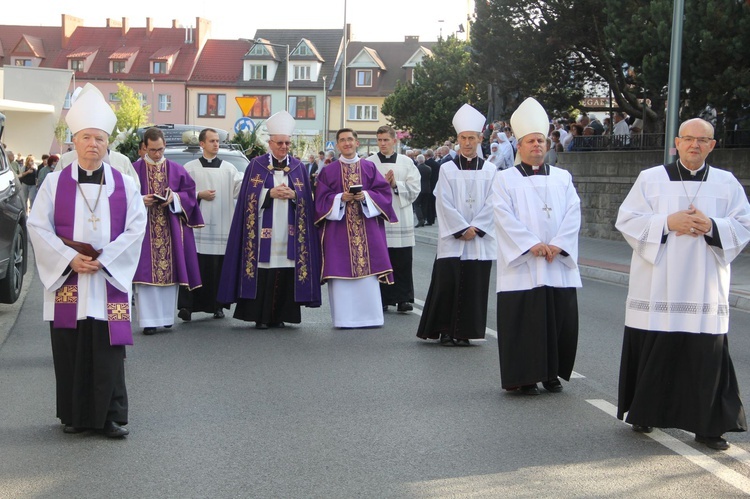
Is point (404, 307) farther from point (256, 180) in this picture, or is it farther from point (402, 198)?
point (256, 180)

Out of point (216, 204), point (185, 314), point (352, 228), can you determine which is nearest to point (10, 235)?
point (185, 314)

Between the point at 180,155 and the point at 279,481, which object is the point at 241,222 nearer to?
the point at 180,155

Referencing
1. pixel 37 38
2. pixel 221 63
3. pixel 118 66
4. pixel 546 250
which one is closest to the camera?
pixel 546 250

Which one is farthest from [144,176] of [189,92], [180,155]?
[189,92]

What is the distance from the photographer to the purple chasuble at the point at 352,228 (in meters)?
11.7

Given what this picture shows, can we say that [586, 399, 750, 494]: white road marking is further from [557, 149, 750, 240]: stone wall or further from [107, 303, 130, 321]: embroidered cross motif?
[557, 149, 750, 240]: stone wall

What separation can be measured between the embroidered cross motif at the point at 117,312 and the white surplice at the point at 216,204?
19.6ft

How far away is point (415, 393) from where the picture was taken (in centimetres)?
813

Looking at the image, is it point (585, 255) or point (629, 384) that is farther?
point (585, 255)

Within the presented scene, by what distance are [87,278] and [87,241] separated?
0.74ft

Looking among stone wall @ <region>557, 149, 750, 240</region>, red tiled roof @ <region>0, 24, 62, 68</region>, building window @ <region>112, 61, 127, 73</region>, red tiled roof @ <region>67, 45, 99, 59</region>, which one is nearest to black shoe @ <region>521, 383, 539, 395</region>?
stone wall @ <region>557, 149, 750, 240</region>

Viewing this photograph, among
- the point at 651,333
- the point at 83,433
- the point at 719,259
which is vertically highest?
the point at 719,259

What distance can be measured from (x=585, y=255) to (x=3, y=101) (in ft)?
55.3

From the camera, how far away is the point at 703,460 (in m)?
6.29
